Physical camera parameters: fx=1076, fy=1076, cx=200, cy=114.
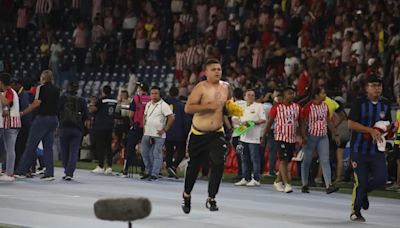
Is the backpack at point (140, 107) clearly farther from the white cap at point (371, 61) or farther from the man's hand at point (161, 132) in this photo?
the white cap at point (371, 61)

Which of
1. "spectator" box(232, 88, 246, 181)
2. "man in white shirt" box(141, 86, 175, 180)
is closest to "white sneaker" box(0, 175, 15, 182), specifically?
"man in white shirt" box(141, 86, 175, 180)

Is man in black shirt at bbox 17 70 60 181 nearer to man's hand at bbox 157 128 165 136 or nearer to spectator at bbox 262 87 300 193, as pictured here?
man's hand at bbox 157 128 165 136

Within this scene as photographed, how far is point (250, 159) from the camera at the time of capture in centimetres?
2308

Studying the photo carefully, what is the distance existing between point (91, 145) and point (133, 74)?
4.91m

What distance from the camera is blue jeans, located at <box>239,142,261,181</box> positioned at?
22.7m

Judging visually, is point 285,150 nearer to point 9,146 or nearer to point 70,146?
point 70,146

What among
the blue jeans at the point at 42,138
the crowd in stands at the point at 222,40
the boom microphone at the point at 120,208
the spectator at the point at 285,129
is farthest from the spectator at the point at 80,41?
the boom microphone at the point at 120,208

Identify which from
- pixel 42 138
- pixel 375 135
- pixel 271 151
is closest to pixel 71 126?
pixel 42 138

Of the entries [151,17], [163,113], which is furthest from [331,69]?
[151,17]

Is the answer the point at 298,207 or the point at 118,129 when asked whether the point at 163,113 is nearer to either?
the point at 118,129

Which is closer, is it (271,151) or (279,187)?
(279,187)

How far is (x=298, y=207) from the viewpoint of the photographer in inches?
678

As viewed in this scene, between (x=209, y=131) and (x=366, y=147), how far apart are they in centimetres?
221

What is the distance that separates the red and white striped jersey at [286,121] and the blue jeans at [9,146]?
5.26m
